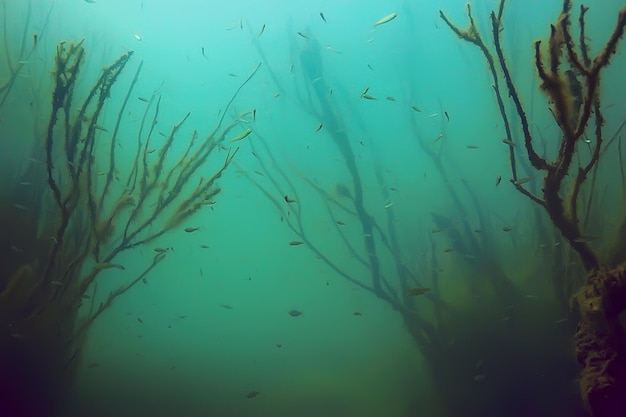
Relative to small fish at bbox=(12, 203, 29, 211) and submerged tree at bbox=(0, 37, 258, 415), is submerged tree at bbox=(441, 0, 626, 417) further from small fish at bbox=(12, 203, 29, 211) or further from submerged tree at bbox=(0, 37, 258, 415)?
small fish at bbox=(12, 203, 29, 211)

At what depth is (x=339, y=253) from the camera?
31.9ft

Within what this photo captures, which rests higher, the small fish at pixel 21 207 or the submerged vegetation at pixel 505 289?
the small fish at pixel 21 207

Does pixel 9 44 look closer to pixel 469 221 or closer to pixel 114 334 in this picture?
pixel 114 334

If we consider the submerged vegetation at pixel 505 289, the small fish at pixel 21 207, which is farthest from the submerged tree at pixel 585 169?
the small fish at pixel 21 207

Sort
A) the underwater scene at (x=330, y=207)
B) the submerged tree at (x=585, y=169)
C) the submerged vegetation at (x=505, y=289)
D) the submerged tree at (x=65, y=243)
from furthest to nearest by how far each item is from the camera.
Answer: the submerged tree at (x=65, y=243) < the underwater scene at (x=330, y=207) < the submerged vegetation at (x=505, y=289) < the submerged tree at (x=585, y=169)

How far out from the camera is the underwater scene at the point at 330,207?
15.0 feet

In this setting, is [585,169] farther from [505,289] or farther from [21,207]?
[21,207]

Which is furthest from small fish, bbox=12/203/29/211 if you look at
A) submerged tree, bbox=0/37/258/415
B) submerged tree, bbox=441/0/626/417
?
submerged tree, bbox=441/0/626/417

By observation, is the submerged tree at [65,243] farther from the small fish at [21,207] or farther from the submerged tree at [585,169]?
the submerged tree at [585,169]

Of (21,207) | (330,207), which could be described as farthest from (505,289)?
(21,207)

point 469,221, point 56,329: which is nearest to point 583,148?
point 469,221

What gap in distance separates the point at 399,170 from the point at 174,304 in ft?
23.8

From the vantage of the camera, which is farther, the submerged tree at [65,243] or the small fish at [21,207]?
the small fish at [21,207]

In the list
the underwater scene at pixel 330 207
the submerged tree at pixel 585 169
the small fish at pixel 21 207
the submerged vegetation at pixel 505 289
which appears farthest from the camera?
the small fish at pixel 21 207
